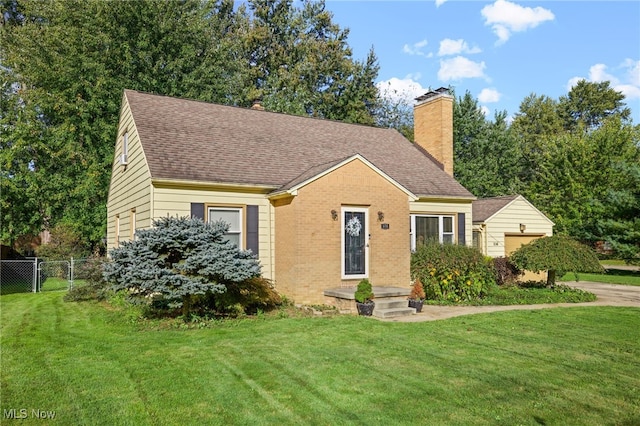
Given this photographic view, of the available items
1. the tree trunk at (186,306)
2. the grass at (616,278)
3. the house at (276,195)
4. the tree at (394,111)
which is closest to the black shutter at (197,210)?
the house at (276,195)

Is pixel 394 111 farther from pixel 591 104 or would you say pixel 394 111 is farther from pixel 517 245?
pixel 591 104

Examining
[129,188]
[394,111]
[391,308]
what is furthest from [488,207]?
[394,111]

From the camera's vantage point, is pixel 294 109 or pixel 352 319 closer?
pixel 352 319

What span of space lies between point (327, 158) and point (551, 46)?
25.2 ft

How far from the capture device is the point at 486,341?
7.49 m

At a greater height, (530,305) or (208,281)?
(208,281)

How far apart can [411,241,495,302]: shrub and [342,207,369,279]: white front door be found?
2031mm

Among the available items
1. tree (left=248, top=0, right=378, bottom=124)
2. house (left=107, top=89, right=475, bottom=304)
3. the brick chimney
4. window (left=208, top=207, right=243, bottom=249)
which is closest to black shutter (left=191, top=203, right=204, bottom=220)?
house (left=107, top=89, right=475, bottom=304)

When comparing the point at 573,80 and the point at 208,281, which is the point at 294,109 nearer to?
the point at 208,281

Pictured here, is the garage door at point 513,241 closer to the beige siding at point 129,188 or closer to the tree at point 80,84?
the beige siding at point 129,188

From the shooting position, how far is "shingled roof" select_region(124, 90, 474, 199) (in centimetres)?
1209

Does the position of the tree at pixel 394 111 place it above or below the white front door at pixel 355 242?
above

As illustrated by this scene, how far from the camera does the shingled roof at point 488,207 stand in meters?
17.7

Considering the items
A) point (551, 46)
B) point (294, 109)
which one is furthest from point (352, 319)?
point (294, 109)
